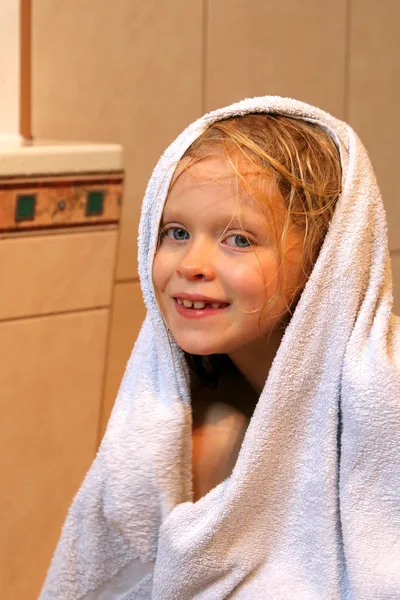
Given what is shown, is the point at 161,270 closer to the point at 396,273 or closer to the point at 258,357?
the point at 258,357

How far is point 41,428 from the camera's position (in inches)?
53.6

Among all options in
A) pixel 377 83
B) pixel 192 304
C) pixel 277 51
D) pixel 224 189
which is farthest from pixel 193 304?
pixel 377 83

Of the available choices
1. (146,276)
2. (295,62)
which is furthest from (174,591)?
(295,62)

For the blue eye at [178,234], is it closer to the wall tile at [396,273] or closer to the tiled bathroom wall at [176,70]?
the tiled bathroom wall at [176,70]

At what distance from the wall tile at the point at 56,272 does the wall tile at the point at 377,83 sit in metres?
0.69

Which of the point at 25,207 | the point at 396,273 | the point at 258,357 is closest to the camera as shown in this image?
the point at 258,357

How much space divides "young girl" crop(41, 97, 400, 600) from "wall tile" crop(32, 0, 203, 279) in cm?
68

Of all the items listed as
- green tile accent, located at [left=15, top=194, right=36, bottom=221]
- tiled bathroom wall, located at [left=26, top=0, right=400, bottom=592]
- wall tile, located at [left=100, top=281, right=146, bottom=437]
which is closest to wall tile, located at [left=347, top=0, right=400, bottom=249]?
tiled bathroom wall, located at [left=26, top=0, right=400, bottom=592]

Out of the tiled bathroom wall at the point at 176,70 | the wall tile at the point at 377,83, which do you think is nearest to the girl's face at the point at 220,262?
the tiled bathroom wall at the point at 176,70

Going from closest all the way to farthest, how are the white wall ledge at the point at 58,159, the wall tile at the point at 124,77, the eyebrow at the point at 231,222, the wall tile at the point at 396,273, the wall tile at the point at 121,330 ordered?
the eyebrow at the point at 231,222 → the white wall ledge at the point at 58,159 → the wall tile at the point at 124,77 → the wall tile at the point at 121,330 → the wall tile at the point at 396,273

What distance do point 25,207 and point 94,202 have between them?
0.31 ft

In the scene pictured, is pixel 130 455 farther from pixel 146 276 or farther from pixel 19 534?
pixel 19 534

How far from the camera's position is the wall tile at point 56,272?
1.28m

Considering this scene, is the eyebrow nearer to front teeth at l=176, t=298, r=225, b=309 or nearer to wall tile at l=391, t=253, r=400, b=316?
front teeth at l=176, t=298, r=225, b=309
